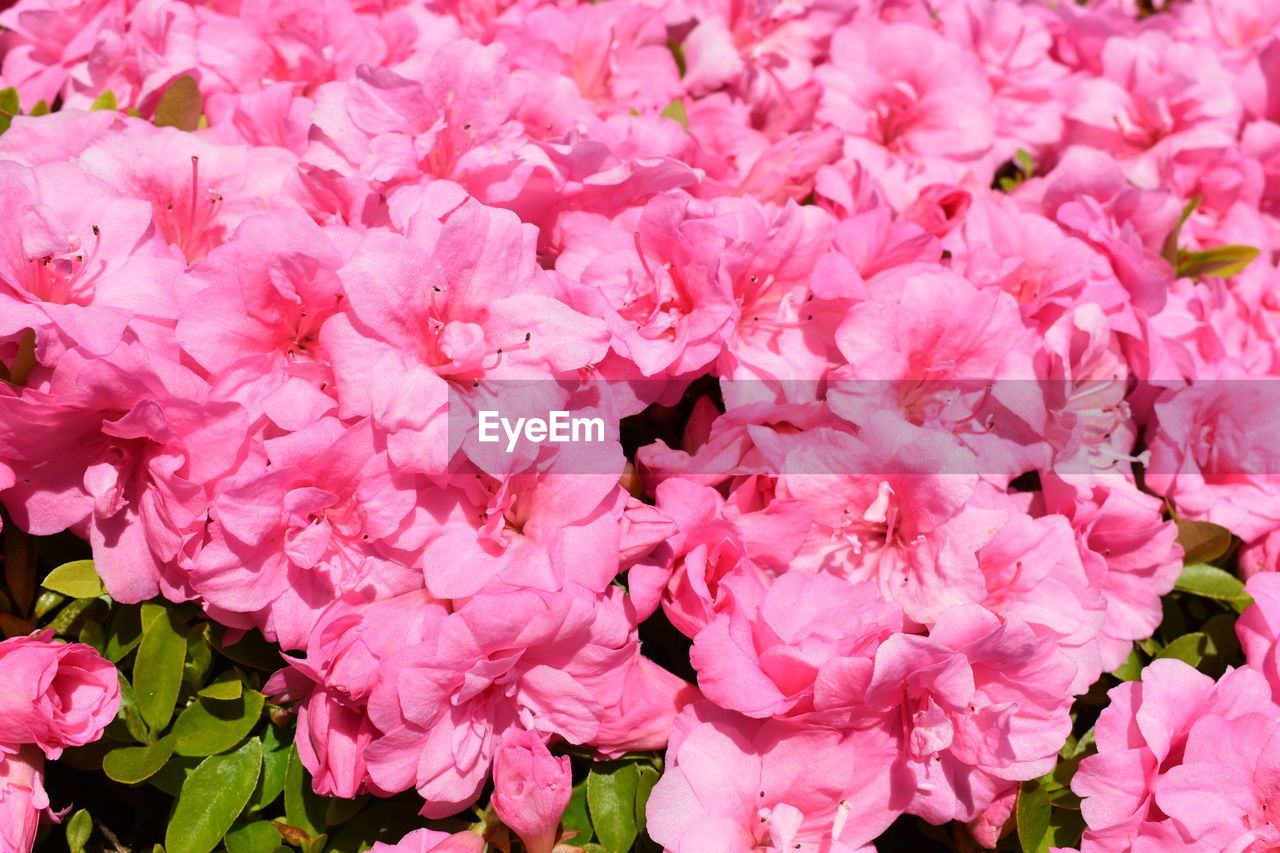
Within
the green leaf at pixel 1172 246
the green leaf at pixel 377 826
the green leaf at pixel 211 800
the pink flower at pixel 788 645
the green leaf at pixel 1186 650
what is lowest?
the green leaf at pixel 377 826

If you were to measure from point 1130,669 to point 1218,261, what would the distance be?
0.81 meters

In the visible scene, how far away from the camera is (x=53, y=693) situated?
1231 mm

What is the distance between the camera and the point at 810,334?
155 centimetres

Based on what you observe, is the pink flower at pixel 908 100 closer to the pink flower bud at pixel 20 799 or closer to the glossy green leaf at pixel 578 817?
the glossy green leaf at pixel 578 817

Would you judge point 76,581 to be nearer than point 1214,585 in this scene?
Yes

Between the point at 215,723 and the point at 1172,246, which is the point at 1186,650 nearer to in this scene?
the point at 1172,246

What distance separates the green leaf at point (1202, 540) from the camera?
5.21 feet

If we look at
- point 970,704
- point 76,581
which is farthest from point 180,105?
point 970,704

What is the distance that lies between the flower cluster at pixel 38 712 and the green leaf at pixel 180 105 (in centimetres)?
83

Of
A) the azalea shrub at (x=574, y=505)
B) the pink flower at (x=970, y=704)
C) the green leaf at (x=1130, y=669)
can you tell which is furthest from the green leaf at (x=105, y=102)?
the green leaf at (x=1130, y=669)

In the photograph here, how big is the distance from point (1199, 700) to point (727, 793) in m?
0.62

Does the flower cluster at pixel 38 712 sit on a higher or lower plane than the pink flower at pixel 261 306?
lower

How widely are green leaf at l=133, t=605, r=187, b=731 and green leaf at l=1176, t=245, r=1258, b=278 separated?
1.74 m

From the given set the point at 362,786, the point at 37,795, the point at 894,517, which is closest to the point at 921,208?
the point at 894,517
